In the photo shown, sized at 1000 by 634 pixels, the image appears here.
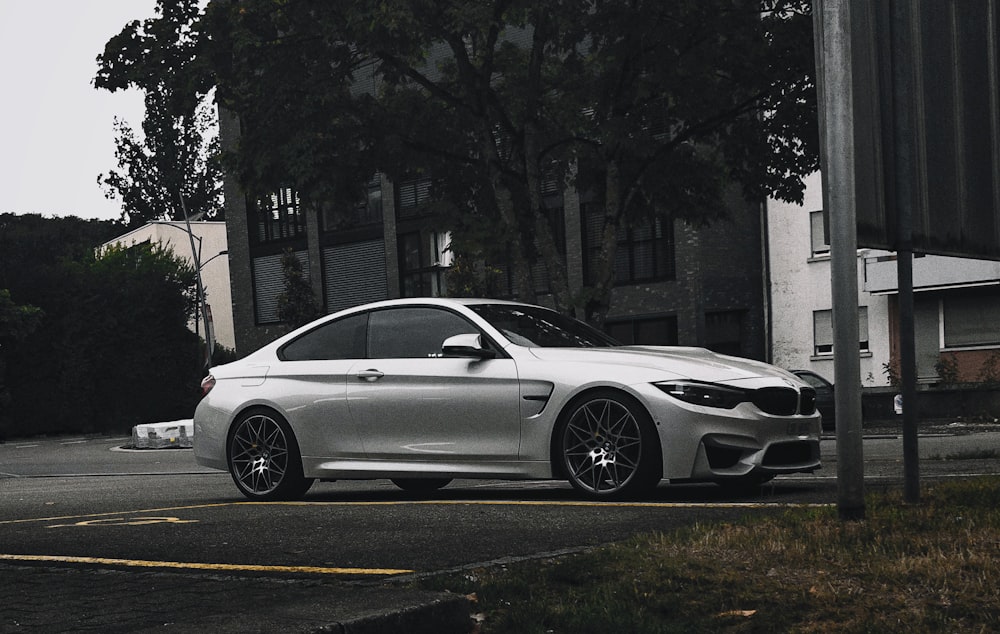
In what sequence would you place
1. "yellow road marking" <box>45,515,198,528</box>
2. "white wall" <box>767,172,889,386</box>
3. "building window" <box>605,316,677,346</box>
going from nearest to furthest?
"yellow road marking" <box>45,515,198,528</box> < "white wall" <box>767,172,889,386</box> < "building window" <box>605,316,677,346</box>

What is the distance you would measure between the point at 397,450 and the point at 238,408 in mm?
1562

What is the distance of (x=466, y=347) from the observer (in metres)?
10.1

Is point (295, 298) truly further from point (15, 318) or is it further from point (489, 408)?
point (489, 408)

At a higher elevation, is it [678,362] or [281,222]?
[281,222]

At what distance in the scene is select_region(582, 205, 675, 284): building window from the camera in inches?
1598

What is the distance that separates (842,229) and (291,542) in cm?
332

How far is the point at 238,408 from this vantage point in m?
11.3

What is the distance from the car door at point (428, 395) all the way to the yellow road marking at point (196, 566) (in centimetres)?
359

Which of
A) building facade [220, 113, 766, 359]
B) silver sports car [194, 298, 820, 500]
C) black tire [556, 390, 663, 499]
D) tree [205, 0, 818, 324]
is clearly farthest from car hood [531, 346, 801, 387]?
building facade [220, 113, 766, 359]

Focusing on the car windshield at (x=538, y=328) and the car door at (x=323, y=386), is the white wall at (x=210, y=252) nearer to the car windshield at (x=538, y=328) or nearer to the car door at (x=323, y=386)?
the car door at (x=323, y=386)

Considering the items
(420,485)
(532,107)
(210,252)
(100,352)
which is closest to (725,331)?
(532,107)

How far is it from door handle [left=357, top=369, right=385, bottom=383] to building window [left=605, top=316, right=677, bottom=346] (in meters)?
30.1

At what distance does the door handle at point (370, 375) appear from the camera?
10.7m

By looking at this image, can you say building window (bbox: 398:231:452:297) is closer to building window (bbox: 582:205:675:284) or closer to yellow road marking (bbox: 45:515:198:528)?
building window (bbox: 582:205:675:284)
